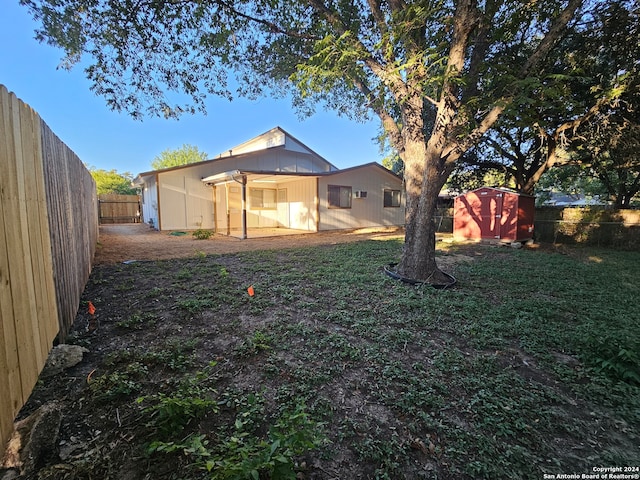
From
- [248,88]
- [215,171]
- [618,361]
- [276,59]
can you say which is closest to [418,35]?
[276,59]

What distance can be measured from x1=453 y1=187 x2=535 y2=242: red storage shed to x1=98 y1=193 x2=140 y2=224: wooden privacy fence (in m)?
20.4

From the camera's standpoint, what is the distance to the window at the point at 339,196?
12977 mm

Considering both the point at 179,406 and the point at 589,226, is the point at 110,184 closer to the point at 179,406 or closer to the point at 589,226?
the point at 179,406

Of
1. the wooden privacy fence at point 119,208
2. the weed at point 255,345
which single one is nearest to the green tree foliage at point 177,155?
the wooden privacy fence at point 119,208

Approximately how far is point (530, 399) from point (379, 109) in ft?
15.8

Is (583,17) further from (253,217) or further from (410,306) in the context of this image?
(253,217)

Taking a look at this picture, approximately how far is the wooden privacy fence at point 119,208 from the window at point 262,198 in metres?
11.2

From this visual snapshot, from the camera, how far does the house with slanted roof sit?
12.1m

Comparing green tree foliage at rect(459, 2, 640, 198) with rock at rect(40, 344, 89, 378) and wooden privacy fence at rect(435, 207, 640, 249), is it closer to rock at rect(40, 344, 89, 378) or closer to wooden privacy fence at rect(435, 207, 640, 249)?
wooden privacy fence at rect(435, 207, 640, 249)

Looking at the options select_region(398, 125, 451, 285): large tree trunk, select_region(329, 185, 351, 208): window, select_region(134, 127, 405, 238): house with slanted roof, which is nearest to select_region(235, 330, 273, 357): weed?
select_region(398, 125, 451, 285): large tree trunk

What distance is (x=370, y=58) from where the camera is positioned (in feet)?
14.7

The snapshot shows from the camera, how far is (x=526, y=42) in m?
8.04

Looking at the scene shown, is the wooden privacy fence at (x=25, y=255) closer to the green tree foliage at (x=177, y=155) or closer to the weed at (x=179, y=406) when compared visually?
the weed at (x=179, y=406)

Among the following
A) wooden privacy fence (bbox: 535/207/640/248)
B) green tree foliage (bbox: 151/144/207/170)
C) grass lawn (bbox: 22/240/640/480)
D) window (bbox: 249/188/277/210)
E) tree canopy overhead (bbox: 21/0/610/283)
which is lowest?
grass lawn (bbox: 22/240/640/480)
